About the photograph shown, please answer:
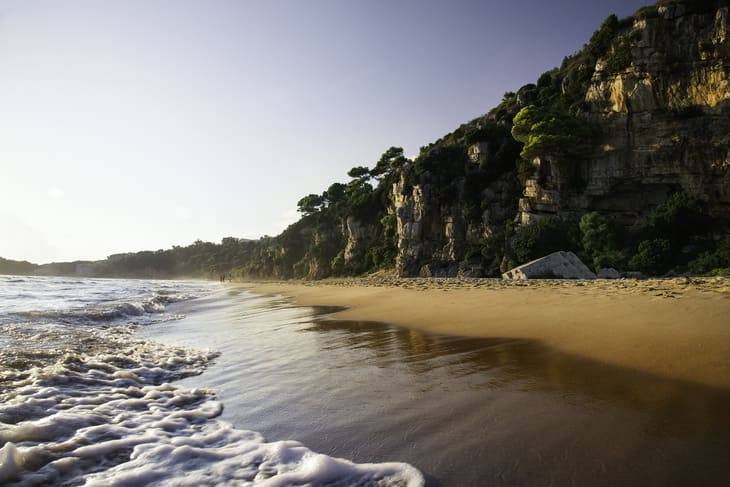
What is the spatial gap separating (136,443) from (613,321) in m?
5.80

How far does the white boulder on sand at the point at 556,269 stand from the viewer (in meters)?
16.1

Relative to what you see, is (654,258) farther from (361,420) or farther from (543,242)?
(361,420)

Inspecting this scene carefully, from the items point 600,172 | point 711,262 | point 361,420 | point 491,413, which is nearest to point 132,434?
point 361,420

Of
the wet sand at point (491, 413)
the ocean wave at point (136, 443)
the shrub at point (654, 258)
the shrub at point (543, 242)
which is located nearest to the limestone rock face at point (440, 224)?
the shrub at point (543, 242)

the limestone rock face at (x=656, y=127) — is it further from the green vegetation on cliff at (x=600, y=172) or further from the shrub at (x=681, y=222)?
the shrub at (x=681, y=222)

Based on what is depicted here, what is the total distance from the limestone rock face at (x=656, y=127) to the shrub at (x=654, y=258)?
6.46 metres

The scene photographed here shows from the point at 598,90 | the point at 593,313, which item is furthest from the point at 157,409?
the point at 598,90

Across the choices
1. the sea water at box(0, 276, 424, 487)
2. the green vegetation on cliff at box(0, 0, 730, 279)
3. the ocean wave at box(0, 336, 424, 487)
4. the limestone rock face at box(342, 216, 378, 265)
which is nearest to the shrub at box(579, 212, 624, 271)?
the green vegetation on cliff at box(0, 0, 730, 279)

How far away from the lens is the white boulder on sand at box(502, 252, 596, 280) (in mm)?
16062

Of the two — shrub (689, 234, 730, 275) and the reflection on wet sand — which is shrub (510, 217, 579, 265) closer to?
shrub (689, 234, 730, 275)

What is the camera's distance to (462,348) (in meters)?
4.99

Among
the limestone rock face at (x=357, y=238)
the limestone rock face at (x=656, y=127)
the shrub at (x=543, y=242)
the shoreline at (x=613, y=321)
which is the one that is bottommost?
the shoreline at (x=613, y=321)

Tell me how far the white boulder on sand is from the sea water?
1430cm

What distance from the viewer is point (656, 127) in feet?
86.8
